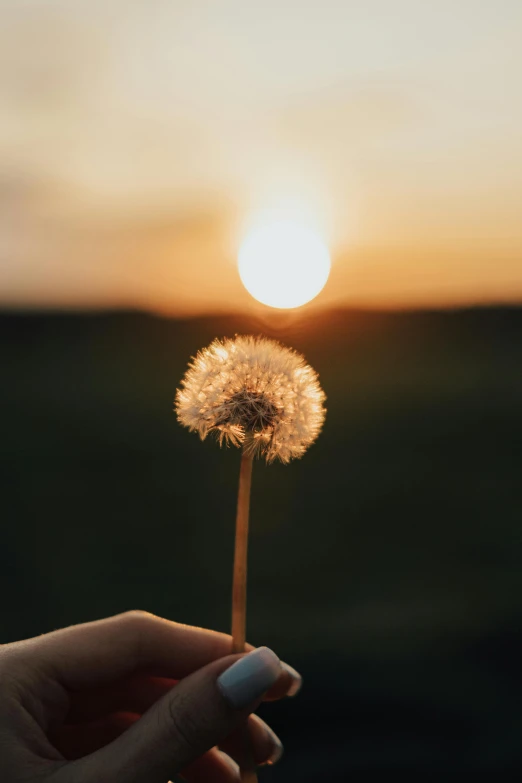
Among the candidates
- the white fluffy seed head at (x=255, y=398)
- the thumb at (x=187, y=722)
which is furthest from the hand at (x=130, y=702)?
the white fluffy seed head at (x=255, y=398)

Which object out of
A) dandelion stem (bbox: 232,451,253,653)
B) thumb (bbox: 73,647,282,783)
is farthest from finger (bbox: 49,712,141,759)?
dandelion stem (bbox: 232,451,253,653)

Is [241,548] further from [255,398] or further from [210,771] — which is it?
[210,771]

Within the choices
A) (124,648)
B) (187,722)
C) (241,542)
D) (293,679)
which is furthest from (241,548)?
(293,679)

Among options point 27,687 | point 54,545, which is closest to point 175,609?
point 54,545

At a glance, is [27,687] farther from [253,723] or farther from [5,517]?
[5,517]

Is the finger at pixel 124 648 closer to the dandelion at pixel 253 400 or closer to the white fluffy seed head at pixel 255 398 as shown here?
the dandelion at pixel 253 400
